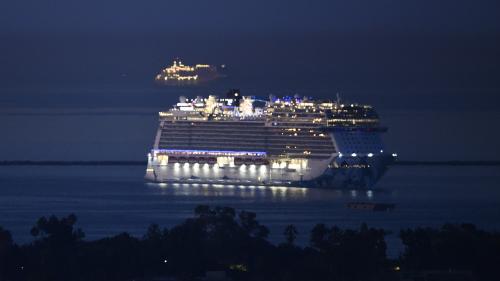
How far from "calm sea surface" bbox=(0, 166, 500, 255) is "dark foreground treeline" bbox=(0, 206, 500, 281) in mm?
3963

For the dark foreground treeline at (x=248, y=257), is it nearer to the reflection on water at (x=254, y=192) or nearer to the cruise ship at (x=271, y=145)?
the reflection on water at (x=254, y=192)

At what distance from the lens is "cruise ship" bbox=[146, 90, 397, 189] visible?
2544 inches

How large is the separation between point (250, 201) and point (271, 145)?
7663mm

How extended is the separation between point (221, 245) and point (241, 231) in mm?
1575

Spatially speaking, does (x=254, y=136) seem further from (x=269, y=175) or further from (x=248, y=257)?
(x=248, y=257)

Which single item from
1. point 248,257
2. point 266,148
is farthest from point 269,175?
point 248,257

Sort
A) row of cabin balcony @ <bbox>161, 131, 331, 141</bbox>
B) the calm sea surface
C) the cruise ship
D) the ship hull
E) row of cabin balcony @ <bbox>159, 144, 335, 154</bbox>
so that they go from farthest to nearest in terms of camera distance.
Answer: row of cabin balcony @ <bbox>161, 131, 331, 141</bbox> < row of cabin balcony @ <bbox>159, 144, 335, 154</bbox> < the cruise ship < the ship hull < the calm sea surface

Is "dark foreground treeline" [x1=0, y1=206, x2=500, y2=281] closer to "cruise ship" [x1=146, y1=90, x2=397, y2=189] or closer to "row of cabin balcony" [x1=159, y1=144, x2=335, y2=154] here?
"cruise ship" [x1=146, y1=90, x2=397, y2=189]

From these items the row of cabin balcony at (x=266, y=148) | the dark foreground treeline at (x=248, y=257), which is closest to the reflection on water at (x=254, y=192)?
the row of cabin balcony at (x=266, y=148)

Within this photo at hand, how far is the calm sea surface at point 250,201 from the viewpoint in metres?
52.8

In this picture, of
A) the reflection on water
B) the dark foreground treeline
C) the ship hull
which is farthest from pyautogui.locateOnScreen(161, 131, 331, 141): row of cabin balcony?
the dark foreground treeline

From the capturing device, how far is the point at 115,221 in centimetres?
5322

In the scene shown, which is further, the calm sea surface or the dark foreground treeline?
the calm sea surface

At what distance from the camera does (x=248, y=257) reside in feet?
133
